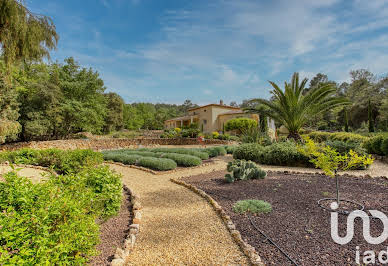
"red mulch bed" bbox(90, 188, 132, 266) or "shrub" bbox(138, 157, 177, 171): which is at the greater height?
"shrub" bbox(138, 157, 177, 171)

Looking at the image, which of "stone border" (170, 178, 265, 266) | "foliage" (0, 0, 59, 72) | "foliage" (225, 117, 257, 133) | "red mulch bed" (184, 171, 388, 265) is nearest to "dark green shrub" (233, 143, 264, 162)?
"red mulch bed" (184, 171, 388, 265)

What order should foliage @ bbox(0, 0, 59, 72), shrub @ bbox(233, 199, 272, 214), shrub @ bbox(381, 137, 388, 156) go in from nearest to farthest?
shrub @ bbox(233, 199, 272, 214), foliage @ bbox(0, 0, 59, 72), shrub @ bbox(381, 137, 388, 156)

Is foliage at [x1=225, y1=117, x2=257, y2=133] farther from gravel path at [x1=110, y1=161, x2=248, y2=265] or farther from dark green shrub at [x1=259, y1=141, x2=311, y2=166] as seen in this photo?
gravel path at [x1=110, y1=161, x2=248, y2=265]

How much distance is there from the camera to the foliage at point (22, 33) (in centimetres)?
462

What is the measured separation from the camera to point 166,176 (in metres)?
7.22

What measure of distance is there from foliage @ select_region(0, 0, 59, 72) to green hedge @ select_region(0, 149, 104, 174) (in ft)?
11.0

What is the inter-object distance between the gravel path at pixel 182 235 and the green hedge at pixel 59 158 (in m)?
3.26

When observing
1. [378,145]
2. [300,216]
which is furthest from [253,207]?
[378,145]

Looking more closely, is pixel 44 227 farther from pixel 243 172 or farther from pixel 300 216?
pixel 243 172

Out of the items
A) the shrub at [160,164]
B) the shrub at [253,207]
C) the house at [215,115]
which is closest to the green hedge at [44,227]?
the shrub at [253,207]

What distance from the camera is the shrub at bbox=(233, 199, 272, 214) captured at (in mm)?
3566

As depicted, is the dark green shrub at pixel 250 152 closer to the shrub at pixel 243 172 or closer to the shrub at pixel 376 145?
the shrub at pixel 243 172

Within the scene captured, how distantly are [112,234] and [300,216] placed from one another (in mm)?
3041

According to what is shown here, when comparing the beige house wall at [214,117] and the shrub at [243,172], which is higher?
the beige house wall at [214,117]
